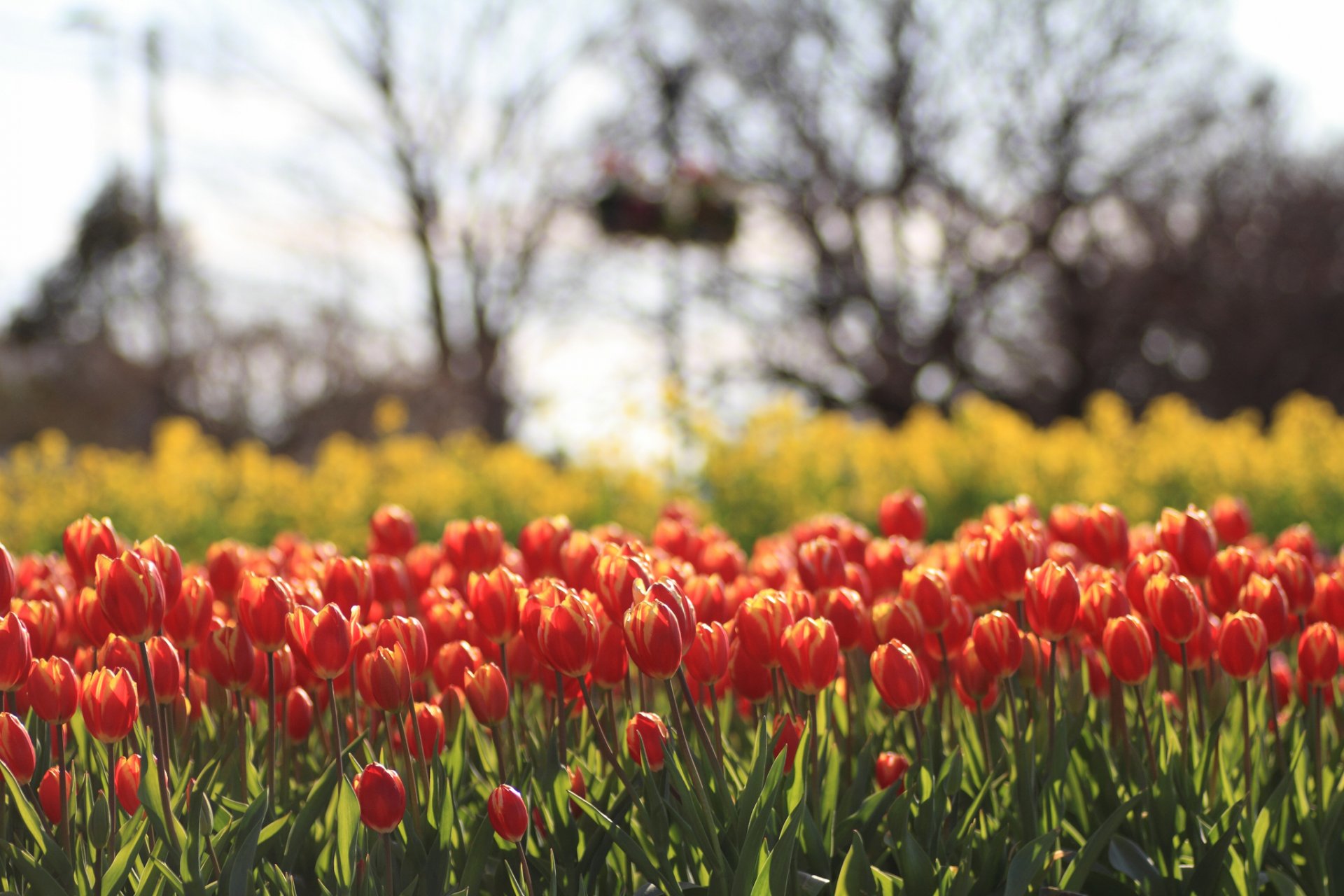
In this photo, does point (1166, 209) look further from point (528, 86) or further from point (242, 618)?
point (242, 618)

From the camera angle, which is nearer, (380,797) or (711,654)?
(380,797)

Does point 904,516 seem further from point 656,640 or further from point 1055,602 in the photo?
point 656,640

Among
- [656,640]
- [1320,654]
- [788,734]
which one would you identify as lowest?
[788,734]

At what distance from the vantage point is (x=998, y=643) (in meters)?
1.59

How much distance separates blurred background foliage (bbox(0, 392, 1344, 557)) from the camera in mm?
6203

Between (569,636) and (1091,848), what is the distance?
2.37ft

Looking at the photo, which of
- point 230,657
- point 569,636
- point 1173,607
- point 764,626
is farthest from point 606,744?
point 1173,607

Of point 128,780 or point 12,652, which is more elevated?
point 12,652

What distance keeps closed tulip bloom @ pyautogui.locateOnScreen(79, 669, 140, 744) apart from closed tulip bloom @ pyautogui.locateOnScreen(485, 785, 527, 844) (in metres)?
0.48

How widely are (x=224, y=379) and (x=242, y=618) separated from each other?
17168 mm

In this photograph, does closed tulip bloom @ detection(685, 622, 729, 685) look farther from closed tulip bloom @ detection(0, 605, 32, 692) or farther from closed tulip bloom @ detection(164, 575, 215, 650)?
closed tulip bloom @ detection(0, 605, 32, 692)

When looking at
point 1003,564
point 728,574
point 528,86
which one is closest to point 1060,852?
point 1003,564

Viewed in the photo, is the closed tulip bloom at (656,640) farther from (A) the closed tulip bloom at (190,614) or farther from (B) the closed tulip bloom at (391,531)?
(B) the closed tulip bloom at (391,531)

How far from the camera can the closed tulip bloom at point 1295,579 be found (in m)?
1.97
